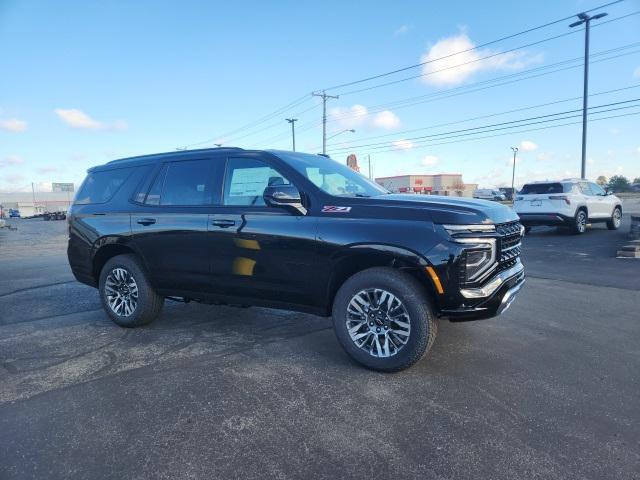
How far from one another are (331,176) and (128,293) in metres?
2.73

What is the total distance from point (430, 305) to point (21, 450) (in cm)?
296

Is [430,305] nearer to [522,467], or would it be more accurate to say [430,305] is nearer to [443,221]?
[443,221]

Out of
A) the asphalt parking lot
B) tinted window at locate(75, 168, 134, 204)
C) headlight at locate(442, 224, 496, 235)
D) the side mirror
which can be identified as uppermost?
tinted window at locate(75, 168, 134, 204)

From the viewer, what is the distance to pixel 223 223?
4.39 metres

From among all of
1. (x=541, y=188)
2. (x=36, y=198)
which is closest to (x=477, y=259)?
(x=541, y=188)

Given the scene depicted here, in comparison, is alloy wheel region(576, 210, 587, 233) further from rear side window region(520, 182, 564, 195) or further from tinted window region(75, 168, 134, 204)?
tinted window region(75, 168, 134, 204)

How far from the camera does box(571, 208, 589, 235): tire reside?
43.4 feet

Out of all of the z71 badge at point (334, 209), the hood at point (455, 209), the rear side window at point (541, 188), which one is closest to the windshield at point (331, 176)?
the z71 badge at point (334, 209)

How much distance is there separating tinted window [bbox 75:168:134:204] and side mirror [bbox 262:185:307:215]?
7.37ft

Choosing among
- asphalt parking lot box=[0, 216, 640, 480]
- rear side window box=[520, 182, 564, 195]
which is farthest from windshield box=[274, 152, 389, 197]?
rear side window box=[520, 182, 564, 195]

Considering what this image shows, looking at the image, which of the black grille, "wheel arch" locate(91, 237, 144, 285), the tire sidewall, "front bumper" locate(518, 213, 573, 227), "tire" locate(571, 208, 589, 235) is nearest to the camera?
the black grille

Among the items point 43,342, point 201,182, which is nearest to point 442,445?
point 201,182

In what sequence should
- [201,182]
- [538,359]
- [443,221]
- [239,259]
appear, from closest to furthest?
[443,221]
[538,359]
[239,259]
[201,182]

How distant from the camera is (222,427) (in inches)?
117
